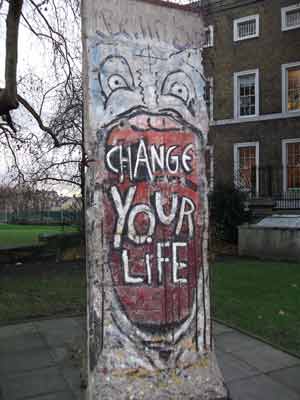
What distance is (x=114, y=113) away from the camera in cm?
382

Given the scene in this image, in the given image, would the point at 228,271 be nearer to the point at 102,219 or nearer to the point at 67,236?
the point at 67,236

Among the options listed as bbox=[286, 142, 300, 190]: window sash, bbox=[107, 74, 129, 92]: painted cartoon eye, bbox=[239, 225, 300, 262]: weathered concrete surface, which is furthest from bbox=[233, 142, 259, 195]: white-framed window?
bbox=[107, 74, 129, 92]: painted cartoon eye

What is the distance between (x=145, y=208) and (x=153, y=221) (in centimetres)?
14

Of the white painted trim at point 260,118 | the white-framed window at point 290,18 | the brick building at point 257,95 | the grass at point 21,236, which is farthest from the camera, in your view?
the white painted trim at point 260,118

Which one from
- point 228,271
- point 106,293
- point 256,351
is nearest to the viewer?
point 106,293

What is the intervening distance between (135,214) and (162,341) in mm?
1180

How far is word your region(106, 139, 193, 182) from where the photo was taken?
3.82 metres

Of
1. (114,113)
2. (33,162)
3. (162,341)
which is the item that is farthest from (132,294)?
(33,162)

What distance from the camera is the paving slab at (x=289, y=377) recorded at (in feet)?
14.4

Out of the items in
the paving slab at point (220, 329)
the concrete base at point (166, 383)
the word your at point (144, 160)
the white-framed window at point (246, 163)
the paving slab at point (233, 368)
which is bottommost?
the paving slab at point (220, 329)

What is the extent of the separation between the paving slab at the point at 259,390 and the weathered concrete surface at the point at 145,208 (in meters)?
0.36

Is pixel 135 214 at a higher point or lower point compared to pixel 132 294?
higher

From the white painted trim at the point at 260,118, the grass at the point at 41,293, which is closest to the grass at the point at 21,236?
the grass at the point at 41,293

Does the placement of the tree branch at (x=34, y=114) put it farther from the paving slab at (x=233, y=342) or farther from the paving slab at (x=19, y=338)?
the paving slab at (x=233, y=342)
